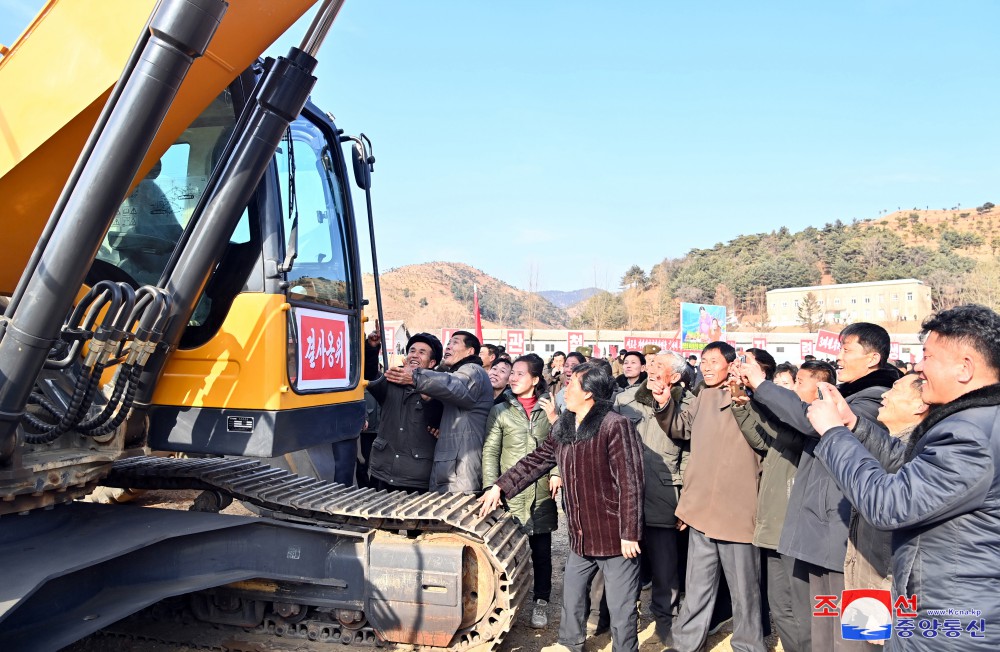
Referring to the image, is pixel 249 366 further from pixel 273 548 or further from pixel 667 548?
pixel 667 548

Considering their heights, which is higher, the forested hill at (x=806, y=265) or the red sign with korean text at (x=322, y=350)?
the forested hill at (x=806, y=265)

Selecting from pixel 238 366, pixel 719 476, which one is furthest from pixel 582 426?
A: pixel 238 366

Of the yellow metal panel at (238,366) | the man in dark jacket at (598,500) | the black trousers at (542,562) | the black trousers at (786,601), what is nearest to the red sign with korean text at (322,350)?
the yellow metal panel at (238,366)

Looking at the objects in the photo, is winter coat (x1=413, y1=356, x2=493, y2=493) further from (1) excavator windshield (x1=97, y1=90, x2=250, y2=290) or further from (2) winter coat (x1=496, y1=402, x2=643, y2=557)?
(1) excavator windshield (x1=97, y1=90, x2=250, y2=290)

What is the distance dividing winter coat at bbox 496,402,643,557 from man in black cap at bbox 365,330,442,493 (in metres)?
1.53

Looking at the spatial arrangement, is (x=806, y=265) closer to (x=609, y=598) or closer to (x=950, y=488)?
(x=609, y=598)

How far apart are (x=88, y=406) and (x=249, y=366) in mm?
757

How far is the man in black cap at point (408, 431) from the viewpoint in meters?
5.50

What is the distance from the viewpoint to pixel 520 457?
5336 millimetres

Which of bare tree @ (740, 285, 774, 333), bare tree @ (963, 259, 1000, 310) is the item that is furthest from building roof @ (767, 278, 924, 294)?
bare tree @ (963, 259, 1000, 310)

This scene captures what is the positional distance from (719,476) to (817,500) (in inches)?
28.9

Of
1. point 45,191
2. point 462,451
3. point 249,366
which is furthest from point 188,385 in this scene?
point 462,451

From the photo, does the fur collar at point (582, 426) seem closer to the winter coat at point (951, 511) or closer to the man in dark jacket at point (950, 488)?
the man in dark jacket at point (950, 488)

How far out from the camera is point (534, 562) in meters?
5.46
